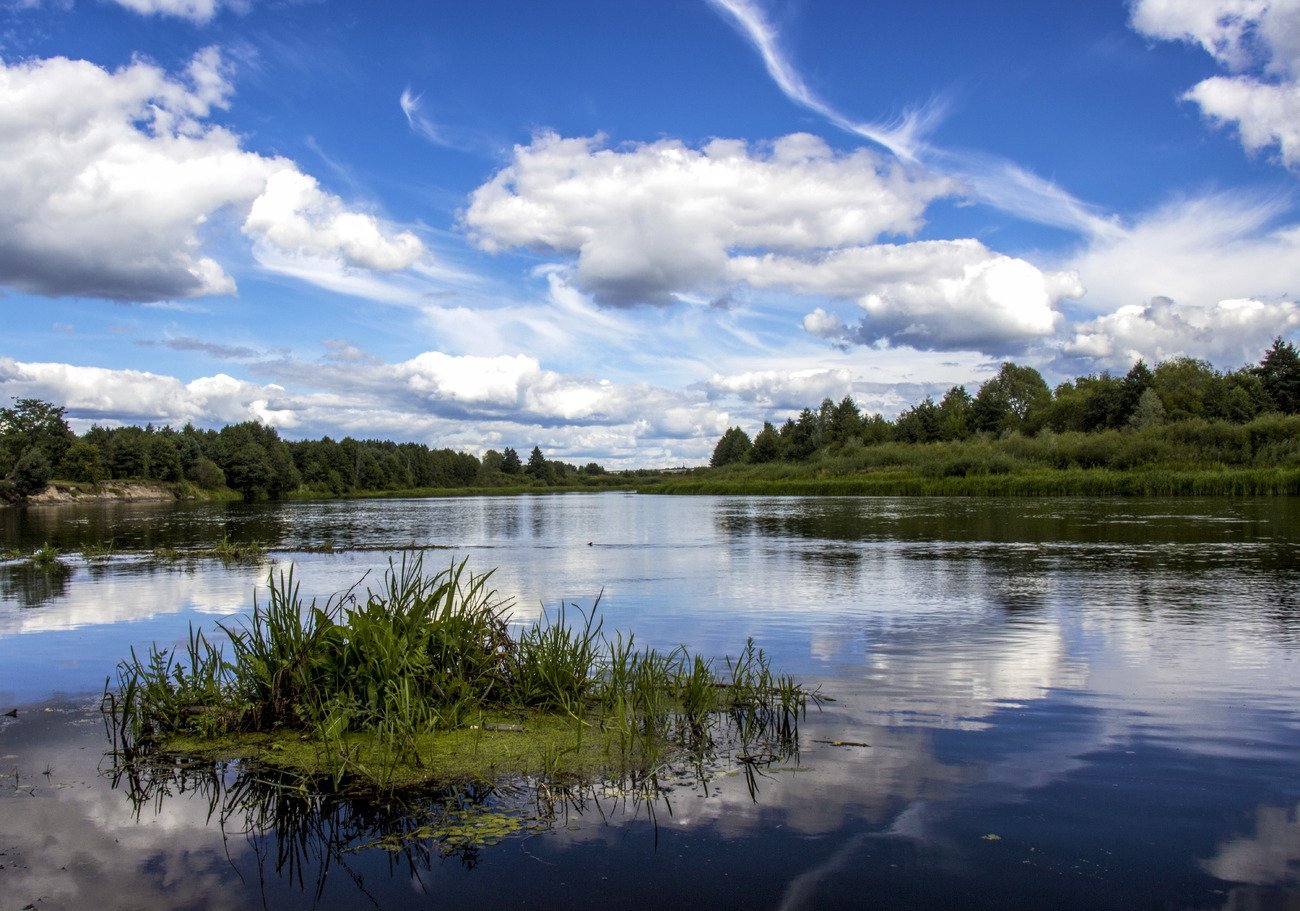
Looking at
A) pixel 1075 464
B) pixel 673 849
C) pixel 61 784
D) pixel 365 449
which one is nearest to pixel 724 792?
pixel 673 849

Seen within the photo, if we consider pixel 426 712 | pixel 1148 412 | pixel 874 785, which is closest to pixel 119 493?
pixel 1148 412

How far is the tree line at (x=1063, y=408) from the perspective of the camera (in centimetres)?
7950

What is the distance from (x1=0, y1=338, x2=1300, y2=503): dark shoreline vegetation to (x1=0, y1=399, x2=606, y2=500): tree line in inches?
9.8

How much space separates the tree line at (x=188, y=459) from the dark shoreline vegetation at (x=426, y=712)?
108034 mm

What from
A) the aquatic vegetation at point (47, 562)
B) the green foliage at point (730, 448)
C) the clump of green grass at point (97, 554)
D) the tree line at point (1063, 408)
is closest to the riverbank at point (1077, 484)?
the tree line at point (1063, 408)

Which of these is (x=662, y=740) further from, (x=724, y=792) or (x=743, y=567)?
(x=743, y=567)

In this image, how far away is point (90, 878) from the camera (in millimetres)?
4711

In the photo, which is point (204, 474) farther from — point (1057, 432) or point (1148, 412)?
point (1148, 412)

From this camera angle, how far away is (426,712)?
22.6ft

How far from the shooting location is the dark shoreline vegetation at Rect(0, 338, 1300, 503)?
6119cm

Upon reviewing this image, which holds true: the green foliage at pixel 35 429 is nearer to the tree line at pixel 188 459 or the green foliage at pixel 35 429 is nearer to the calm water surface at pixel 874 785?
the tree line at pixel 188 459

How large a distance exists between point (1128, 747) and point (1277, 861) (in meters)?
2.10

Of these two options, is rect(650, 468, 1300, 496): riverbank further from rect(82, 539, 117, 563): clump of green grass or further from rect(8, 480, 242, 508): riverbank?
rect(8, 480, 242, 508): riverbank

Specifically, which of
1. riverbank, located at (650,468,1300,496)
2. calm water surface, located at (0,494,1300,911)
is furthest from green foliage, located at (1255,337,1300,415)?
calm water surface, located at (0,494,1300,911)
